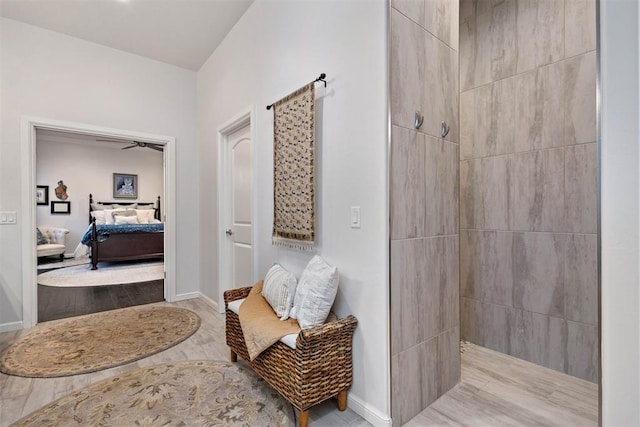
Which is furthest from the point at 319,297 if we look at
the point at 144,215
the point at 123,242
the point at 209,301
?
the point at 144,215

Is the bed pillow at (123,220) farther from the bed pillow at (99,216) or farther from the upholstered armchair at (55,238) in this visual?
the upholstered armchair at (55,238)

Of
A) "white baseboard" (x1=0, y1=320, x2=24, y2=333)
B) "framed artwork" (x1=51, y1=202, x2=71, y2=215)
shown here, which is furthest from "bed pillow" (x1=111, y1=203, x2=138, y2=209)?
"white baseboard" (x1=0, y1=320, x2=24, y2=333)

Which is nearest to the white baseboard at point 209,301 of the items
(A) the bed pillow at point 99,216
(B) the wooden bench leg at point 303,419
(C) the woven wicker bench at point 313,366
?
(C) the woven wicker bench at point 313,366

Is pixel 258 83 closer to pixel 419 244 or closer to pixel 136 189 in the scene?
pixel 419 244

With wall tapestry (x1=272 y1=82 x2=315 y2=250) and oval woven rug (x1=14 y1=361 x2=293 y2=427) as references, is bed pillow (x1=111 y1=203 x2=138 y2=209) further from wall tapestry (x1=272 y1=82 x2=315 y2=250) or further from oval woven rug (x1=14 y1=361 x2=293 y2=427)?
wall tapestry (x1=272 y1=82 x2=315 y2=250)

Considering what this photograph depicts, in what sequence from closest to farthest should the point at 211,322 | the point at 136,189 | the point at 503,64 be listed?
the point at 503,64 → the point at 211,322 → the point at 136,189

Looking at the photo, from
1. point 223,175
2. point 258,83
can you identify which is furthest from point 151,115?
point 258,83

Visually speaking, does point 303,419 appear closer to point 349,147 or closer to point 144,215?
point 349,147

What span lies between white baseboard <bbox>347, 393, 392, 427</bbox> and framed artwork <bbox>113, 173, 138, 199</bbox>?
831 centimetres

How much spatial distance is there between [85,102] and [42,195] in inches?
204

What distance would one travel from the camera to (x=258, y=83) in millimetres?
2691

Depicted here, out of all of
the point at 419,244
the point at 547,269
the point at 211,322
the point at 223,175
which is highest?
the point at 223,175

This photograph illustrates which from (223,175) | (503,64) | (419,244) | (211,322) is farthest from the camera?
(223,175)

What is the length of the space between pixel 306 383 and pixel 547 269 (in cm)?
180
